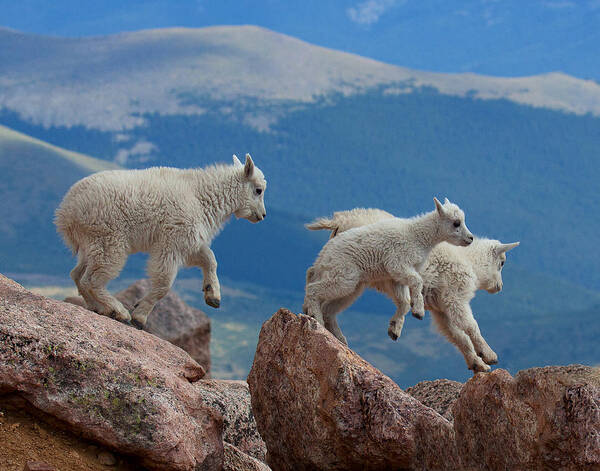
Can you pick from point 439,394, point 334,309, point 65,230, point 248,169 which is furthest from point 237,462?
point 248,169

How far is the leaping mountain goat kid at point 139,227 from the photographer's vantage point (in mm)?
11547

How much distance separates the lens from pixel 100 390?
24.8ft

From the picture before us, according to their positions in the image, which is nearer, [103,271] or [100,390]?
[100,390]

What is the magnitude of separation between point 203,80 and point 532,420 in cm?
11889

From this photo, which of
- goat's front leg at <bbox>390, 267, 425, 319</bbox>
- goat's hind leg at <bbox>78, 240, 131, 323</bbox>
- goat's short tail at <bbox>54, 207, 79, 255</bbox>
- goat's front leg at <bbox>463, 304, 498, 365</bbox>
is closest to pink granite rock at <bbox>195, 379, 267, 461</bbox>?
goat's hind leg at <bbox>78, 240, 131, 323</bbox>

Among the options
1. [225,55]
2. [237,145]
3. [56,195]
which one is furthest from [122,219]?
[225,55]

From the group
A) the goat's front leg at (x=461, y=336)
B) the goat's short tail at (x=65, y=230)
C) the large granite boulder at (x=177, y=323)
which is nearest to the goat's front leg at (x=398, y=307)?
the goat's front leg at (x=461, y=336)

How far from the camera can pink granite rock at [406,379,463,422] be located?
33.3 ft

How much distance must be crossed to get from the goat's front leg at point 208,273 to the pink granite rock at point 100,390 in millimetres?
3588

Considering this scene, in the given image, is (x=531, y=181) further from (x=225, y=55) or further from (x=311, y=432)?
(x=311, y=432)

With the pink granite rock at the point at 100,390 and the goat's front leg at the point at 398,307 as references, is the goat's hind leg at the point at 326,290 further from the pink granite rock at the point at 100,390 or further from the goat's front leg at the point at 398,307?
the pink granite rock at the point at 100,390

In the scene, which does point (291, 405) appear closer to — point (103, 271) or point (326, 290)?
point (326, 290)

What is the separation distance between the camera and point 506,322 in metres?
89.4

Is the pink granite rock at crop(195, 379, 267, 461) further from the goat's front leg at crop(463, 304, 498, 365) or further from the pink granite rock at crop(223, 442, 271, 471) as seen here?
the goat's front leg at crop(463, 304, 498, 365)
